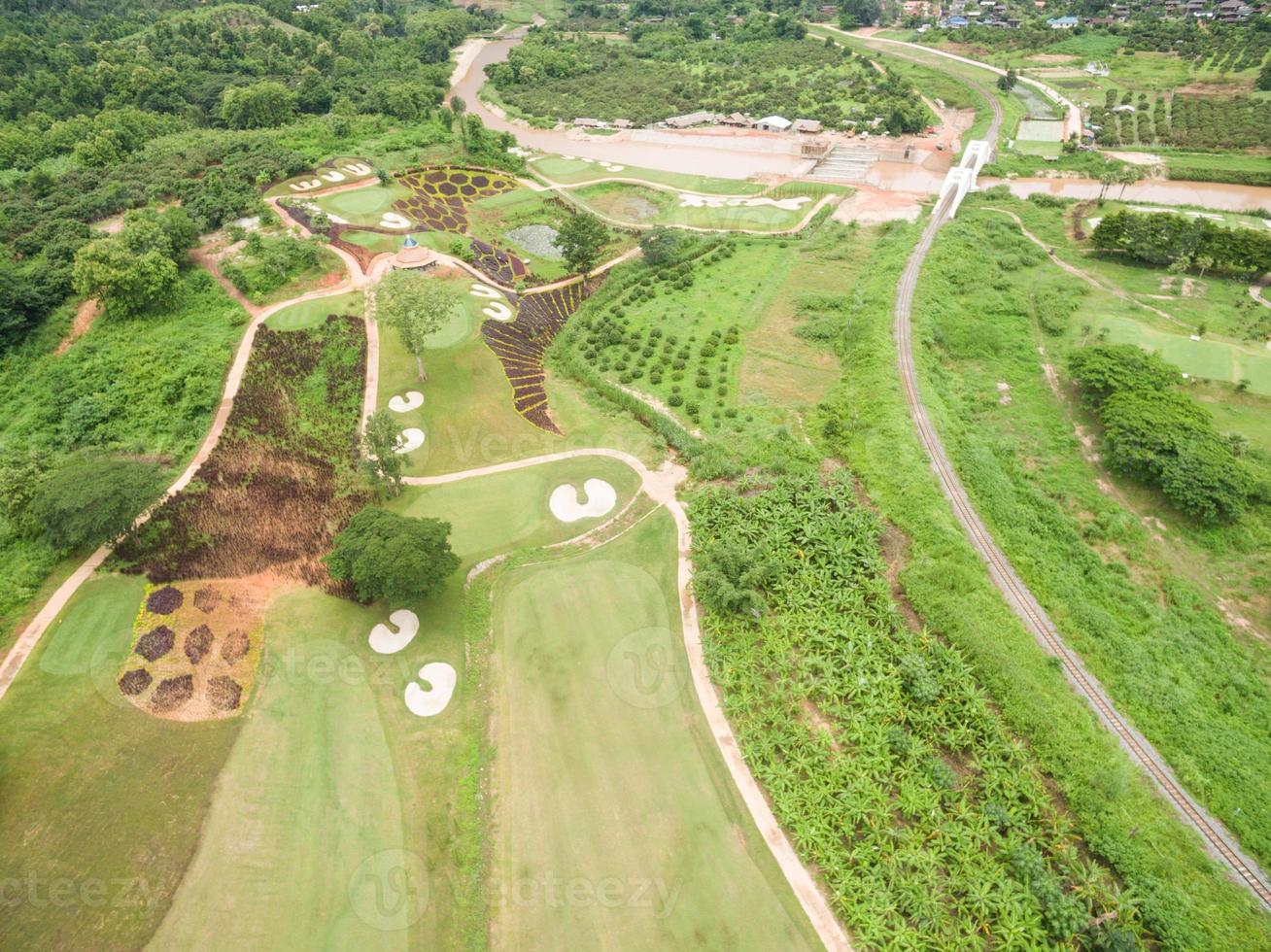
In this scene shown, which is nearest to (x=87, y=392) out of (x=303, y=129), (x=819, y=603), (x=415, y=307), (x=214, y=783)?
(x=415, y=307)

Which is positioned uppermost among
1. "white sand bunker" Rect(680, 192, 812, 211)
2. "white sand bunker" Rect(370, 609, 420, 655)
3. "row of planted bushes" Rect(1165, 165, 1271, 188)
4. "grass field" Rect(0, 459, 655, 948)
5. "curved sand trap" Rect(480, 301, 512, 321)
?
"row of planted bushes" Rect(1165, 165, 1271, 188)

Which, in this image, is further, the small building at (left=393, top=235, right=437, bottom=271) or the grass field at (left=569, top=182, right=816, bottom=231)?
the grass field at (left=569, top=182, right=816, bottom=231)

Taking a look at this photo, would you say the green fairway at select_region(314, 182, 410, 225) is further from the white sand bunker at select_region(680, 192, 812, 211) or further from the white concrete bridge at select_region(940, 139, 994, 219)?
the white concrete bridge at select_region(940, 139, 994, 219)

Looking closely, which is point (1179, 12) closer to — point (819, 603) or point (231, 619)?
point (819, 603)

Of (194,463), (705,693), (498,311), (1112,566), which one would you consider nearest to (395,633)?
(705,693)

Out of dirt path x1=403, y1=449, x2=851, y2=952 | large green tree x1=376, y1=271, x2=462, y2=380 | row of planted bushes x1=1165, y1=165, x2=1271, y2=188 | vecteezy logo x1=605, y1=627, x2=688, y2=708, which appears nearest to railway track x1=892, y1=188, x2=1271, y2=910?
dirt path x1=403, y1=449, x2=851, y2=952
